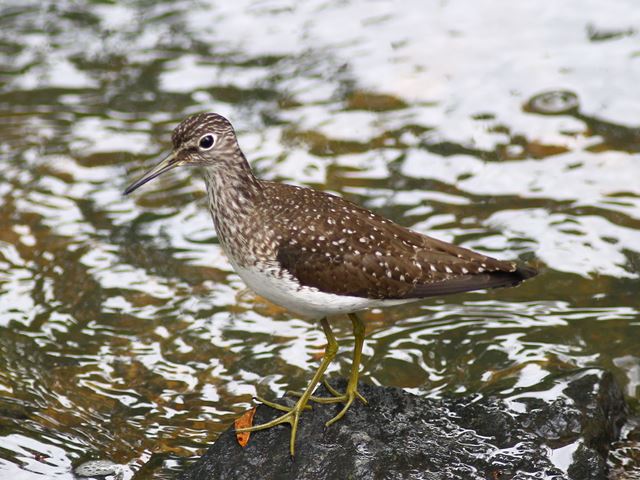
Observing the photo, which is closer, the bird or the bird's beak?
the bird

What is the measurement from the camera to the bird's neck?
224 inches

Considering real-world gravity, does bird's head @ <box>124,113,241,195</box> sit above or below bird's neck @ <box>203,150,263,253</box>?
above

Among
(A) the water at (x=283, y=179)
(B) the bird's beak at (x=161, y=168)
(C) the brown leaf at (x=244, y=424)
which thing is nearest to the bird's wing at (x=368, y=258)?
(B) the bird's beak at (x=161, y=168)

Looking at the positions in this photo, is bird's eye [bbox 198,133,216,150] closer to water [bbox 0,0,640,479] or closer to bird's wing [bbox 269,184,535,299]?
bird's wing [bbox 269,184,535,299]

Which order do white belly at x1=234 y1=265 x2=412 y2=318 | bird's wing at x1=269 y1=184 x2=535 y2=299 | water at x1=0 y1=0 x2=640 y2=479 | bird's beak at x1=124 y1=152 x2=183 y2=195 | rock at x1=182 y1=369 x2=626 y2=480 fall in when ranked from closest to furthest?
rock at x1=182 y1=369 x2=626 y2=480 → white belly at x1=234 y1=265 x2=412 y2=318 → bird's wing at x1=269 y1=184 x2=535 y2=299 → bird's beak at x1=124 y1=152 x2=183 y2=195 → water at x1=0 y1=0 x2=640 y2=479

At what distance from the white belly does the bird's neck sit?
0.84 feet

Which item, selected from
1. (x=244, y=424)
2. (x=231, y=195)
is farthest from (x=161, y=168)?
(x=244, y=424)

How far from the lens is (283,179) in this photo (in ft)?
30.0

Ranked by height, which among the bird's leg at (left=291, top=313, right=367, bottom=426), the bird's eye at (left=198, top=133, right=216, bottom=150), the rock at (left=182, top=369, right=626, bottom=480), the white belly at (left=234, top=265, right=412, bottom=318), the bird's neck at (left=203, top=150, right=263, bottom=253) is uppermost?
the bird's eye at (left=198, top=133, right=216, bottom=150)

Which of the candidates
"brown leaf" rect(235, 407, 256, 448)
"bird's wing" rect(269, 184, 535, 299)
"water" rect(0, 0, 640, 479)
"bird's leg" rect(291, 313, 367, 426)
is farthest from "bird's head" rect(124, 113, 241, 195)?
"water" rect(0, 0, 640, 479)

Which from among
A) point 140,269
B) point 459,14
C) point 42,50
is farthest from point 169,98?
point 459,14

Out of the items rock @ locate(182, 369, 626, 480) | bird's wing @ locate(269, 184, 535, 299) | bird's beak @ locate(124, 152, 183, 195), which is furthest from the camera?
bird's beak @ locate(124, 152, 183, 195)

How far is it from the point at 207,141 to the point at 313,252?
0.91 m

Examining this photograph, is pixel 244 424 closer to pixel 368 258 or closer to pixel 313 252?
pixel 313 252
